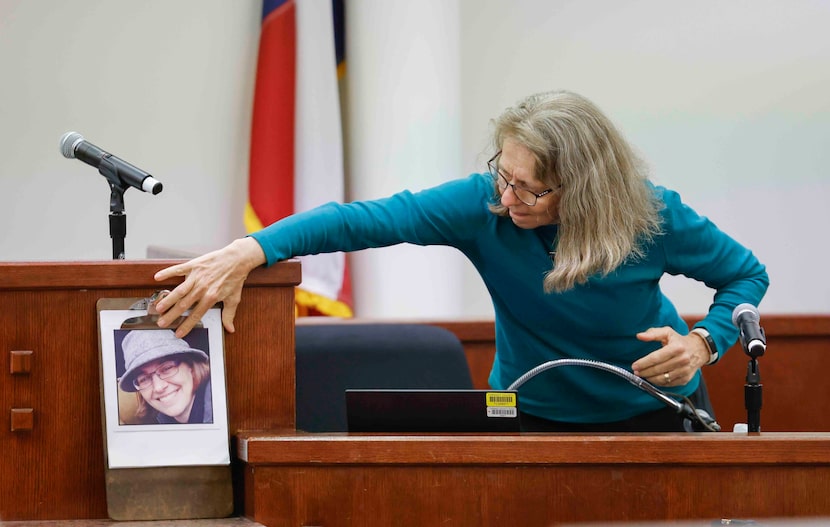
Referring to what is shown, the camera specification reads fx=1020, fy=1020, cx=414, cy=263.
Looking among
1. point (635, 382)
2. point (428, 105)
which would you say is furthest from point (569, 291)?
point (428, 105)

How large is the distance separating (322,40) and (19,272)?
224 cm

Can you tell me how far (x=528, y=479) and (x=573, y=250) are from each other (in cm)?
61

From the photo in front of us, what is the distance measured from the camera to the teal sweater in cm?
200

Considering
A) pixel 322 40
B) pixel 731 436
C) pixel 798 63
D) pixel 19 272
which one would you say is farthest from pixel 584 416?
pixel 798 63

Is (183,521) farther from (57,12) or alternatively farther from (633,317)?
(57,12)

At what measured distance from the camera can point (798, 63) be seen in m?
3.94

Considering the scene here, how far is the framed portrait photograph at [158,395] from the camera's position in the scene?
151cm

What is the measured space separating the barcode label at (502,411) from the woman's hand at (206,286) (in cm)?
41

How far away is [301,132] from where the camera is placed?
142 inches

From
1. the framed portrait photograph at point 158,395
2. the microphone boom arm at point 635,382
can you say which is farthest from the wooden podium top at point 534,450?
the microphone boom arm at point 635,382

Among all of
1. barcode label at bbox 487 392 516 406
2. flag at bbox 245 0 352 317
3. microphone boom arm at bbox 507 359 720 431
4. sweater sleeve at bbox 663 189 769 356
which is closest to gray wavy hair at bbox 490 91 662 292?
sweater sleeve at bbox 663 189 769 356

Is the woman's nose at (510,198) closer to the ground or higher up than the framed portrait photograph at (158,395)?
higher up

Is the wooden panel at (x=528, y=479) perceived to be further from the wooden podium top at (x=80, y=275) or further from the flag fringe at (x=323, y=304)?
the flag fringe at (x=323, y=304)

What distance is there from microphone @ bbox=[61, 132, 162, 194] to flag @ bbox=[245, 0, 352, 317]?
186 cm
